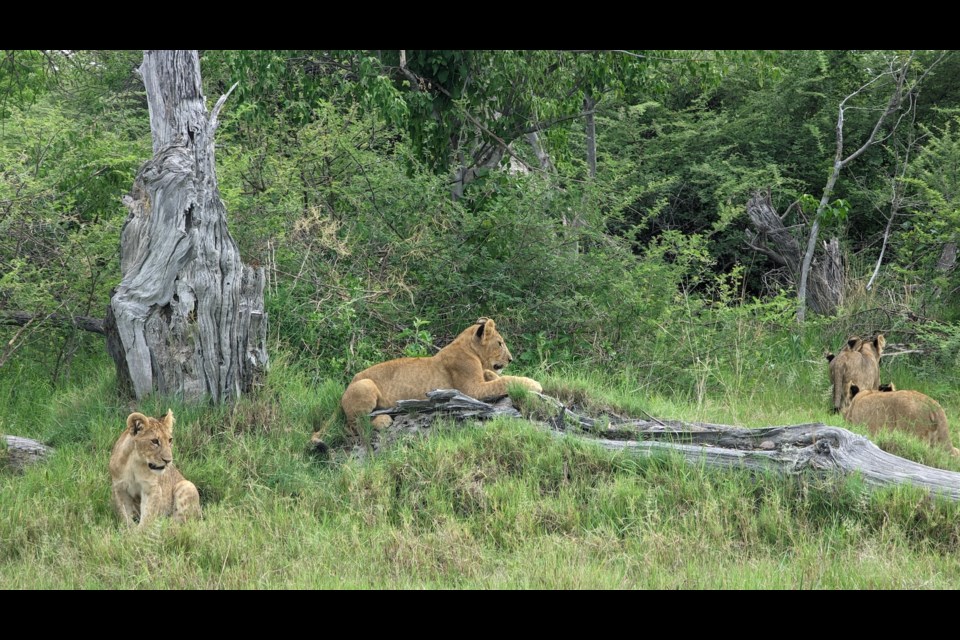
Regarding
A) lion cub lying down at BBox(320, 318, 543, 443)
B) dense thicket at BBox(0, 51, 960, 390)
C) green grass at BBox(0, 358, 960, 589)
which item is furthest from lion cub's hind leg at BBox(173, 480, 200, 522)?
dense thicket at BBox(0, 51, 960, 390)

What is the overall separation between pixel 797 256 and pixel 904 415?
25.8 ft

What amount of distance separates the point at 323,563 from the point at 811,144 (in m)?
16.0

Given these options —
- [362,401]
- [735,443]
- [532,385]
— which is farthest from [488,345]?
[735,443]

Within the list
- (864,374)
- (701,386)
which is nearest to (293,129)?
(701,386)

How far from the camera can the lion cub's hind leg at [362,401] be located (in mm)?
7949

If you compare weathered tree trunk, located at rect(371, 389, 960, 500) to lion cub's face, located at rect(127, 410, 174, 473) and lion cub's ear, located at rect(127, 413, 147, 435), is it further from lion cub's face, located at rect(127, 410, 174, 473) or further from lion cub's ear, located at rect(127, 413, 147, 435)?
lion cub's ear, located at rect(127, 413, 147, 435)

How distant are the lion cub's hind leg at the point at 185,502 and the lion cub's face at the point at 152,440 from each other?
216mm

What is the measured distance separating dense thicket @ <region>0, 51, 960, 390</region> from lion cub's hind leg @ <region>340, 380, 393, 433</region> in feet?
→ 4.63

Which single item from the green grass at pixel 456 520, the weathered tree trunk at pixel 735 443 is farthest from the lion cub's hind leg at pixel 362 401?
the green grass at pixel 456 520

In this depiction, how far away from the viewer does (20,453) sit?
26.0ft

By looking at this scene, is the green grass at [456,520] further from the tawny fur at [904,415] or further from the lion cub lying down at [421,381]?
the tawny fur at [904,415]

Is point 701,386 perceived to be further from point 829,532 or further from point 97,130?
point 97,130

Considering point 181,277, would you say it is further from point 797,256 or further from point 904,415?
point 797,256

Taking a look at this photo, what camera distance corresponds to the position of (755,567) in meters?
5.91
